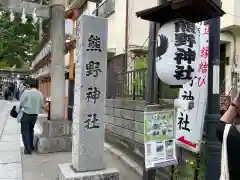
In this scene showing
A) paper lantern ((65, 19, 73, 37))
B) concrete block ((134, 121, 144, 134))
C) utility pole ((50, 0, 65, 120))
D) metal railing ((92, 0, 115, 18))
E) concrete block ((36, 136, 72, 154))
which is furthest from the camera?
metal railing ((92, 0, 115, 18))

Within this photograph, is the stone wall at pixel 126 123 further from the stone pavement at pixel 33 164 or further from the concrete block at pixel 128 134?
the stone pavement at pixel 33 164

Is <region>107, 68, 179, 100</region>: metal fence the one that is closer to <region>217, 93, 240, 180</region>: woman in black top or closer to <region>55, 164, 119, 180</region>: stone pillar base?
<region>55, 164, 119, 180</region>: stone pillar base

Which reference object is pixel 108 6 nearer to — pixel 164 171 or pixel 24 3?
pixel 24 3

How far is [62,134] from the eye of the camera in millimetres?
8773

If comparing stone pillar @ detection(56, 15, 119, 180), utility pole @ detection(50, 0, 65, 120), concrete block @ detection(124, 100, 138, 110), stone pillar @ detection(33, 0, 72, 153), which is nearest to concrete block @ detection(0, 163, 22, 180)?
stone pillar @ detection(56, 15, 119, 180)

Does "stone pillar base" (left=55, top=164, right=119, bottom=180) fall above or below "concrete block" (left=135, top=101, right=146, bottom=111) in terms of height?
below

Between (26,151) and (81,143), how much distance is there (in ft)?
11.9

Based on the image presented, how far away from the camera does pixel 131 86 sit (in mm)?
8391

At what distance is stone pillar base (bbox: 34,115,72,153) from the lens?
8512mm

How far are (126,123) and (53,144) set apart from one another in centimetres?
231

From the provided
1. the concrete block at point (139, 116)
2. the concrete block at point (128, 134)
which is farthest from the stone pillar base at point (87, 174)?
the concrete block at point (128, 134)

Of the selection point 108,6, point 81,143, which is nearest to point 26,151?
point 81,143

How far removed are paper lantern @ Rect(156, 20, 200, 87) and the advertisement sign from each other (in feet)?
1.82

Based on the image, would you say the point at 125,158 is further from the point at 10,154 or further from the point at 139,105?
the point at 10,154
